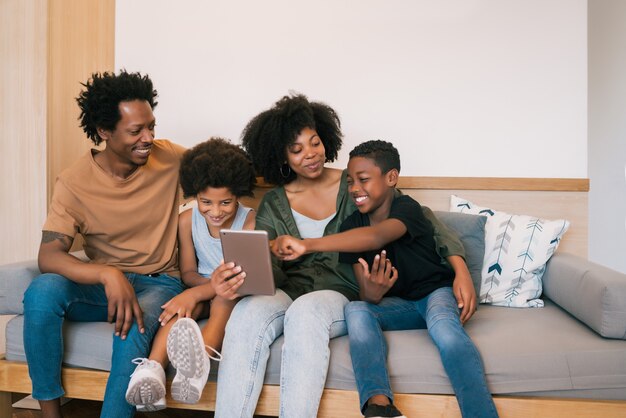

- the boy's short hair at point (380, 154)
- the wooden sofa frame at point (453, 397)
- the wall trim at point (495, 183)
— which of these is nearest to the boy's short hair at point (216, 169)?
the boy's short hair at point (380, 154)

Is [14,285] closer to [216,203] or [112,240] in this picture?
[112,240]

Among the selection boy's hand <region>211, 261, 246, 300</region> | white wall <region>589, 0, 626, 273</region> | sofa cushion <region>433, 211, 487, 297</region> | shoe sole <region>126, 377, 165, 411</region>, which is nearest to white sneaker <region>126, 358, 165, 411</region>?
shoe sole <region>126, 377, 165, 411</region>

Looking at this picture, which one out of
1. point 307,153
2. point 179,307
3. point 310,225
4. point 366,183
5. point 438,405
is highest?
point 307,153

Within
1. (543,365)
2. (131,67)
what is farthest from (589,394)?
(131,67)

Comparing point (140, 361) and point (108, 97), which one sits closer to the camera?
point (140, 361)

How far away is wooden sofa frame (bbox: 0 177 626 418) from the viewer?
5.48ft

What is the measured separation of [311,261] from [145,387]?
712mm

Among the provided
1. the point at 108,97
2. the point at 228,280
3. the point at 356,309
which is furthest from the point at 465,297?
the point at 108,97

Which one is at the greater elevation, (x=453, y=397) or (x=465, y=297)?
(x=465, y=297)

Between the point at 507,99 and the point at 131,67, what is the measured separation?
160 cm

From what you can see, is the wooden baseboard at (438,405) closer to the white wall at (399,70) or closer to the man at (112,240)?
the man at (112,240)

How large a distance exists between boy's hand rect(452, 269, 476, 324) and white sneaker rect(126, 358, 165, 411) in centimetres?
86

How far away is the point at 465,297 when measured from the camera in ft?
6.04

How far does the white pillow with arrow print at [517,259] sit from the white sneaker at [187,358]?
3.36 feet
